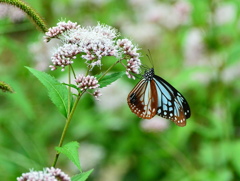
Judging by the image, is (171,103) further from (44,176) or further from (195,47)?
(195,47)

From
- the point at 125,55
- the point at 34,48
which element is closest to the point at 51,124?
the point at 34,48

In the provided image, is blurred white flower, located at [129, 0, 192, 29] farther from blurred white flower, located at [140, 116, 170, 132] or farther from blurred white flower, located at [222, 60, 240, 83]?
blurred white flower, located at [140, 116, 170, 132]

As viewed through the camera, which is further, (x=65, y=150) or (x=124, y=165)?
(x=124, y=165)

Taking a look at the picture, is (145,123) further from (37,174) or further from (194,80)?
(37,174)

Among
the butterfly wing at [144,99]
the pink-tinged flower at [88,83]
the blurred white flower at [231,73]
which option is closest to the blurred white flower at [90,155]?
the blurred white flower at [231,73]

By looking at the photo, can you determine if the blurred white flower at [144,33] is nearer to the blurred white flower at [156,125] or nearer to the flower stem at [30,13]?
the blurred white flower at [156,125]

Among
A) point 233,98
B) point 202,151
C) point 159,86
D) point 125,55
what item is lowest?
point 125,55

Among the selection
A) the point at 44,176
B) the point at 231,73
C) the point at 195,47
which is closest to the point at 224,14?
the point at 195,47
